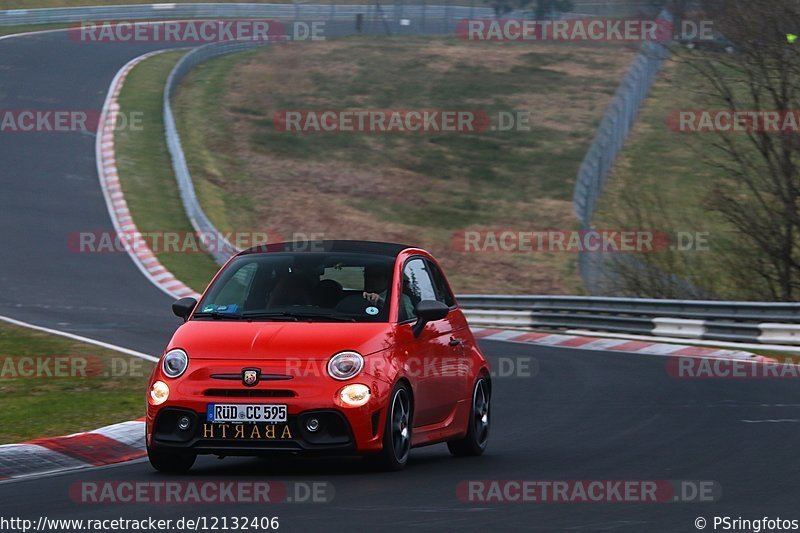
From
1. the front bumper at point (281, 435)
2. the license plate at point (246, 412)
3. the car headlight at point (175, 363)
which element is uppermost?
the car headlight at point (175, 363)

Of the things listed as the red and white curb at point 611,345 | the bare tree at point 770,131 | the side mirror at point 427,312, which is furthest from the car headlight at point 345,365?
the bare tree at point 770,131

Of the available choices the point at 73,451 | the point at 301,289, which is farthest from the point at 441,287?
the point at 73,451

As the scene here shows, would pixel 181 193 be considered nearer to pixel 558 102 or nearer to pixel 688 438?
pixel 558 102

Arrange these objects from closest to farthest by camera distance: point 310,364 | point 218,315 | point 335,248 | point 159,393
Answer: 1. point 310,364
2. point 159,393
3. point 218,315
4. point 335,248

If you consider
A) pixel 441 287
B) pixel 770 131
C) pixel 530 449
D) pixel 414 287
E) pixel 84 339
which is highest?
pixel 770 131

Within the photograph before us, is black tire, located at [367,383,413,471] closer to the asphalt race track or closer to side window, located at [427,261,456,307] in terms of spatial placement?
the asphalt race track

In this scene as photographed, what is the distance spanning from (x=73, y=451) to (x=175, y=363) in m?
1.71

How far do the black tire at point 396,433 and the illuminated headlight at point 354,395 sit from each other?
21 centimetres

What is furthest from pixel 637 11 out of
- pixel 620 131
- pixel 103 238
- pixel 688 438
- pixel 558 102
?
pixel 688 438

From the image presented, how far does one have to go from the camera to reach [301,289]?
395 inches

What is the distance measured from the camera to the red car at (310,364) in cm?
903

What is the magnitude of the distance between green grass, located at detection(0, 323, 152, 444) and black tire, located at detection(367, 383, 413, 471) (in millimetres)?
3125

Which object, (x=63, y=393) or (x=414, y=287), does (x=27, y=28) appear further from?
(x=414, y=287)

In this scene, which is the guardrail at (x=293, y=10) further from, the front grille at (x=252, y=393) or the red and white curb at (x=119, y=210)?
the front grille at (x=252, y=393)
